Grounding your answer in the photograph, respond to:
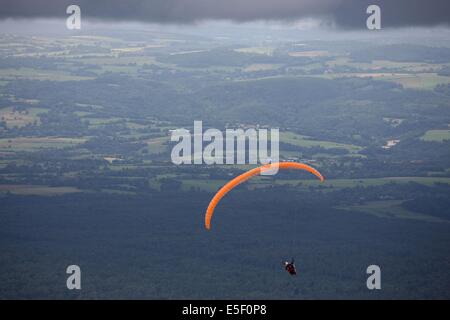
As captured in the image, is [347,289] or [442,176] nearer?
[347,289]

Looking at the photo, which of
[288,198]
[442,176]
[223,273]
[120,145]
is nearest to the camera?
[223,273]

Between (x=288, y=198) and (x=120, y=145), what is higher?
(x=120, y=145)

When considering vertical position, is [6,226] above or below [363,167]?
below

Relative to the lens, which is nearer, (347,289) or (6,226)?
(347,289)

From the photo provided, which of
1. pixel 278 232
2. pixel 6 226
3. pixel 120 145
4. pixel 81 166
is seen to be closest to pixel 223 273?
pixel 278 232
